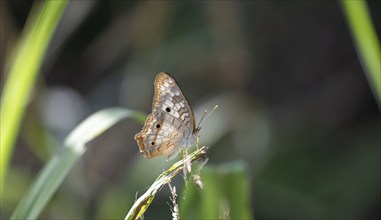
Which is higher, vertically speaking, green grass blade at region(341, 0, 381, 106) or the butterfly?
green grass blade at region(341, 0, 381, 106)

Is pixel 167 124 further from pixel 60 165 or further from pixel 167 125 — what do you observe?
pixel 60 165

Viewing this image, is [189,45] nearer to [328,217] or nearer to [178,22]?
[178,22]

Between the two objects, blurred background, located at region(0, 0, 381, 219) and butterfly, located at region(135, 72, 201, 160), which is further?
blurred background, located at region(0, 0, 381, 219)

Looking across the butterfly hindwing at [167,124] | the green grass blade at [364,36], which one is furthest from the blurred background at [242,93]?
the butterfly hindwing at [167,124]

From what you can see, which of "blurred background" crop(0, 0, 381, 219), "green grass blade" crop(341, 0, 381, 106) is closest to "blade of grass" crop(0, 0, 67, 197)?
"green grass blade" crop(341, 0, 381, 106)

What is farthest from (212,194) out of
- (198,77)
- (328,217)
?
(198,77)

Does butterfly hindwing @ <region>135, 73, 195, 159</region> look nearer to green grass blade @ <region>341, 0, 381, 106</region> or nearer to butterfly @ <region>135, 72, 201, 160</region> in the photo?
butterfly @ <region>135, 72, 201, 160</region>

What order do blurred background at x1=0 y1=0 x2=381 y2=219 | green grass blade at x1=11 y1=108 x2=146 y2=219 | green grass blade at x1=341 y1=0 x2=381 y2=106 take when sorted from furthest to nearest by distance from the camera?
blurred background at x1=0 y1=0 x2=381 y2=219
green grass blade at x1=341 y1=0 x2=381 y2=106
green grass blade at x1=11 y1=108 x2=146 y2=219
